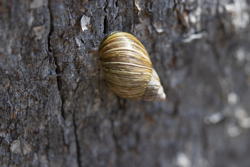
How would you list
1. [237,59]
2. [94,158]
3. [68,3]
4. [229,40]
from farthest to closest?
[237,59] → [229,40] → [94,158] → [68,3]

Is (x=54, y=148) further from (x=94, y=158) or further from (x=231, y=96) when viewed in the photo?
(x=231, y=96)

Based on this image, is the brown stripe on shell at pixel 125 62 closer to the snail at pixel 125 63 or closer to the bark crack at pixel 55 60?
the snail at pixel 125 63

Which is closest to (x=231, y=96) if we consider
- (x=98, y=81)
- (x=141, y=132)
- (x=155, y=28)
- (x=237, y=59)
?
(x=237, y=59)

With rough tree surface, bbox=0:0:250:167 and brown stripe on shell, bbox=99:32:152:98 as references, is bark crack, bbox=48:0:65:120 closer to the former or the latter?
rough tree surface, bbox=0:0:250:167

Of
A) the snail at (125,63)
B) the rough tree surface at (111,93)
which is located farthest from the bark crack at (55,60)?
the snail at (125,63)

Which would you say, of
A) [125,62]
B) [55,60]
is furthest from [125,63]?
[55,60]

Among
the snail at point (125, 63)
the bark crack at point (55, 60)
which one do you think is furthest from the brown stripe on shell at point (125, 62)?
the bark crack at point (55, 60)

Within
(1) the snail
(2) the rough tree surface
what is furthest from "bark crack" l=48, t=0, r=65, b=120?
(1) the snail
